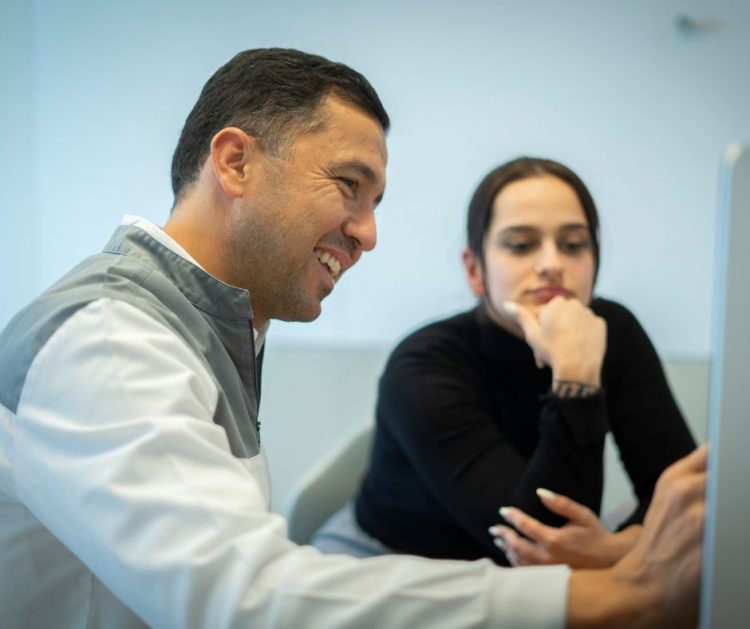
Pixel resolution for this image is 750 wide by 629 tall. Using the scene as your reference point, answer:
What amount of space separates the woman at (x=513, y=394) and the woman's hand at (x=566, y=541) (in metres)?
0.11

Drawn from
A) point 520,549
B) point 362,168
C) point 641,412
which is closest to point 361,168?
point 362,168

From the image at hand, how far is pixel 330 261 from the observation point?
0.90m

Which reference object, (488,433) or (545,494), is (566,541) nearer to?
(545,494)

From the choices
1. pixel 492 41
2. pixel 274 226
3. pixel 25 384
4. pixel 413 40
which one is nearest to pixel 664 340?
pixel 492 41

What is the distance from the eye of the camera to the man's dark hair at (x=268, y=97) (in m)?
0.86

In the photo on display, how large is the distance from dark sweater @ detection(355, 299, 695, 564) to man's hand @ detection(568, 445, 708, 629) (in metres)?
0.45

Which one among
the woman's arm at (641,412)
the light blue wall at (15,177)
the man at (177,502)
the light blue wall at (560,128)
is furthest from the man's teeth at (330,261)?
the woman's arm at (641,412)

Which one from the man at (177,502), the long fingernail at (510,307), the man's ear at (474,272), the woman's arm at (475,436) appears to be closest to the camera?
the man at (177,502)

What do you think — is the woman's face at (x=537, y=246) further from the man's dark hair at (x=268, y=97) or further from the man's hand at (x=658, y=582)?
the man's hand at (x=658, y=582)

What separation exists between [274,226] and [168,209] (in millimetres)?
135

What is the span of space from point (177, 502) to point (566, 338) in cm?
76

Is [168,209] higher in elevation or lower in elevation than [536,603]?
higher

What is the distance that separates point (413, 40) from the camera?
1.59 meters

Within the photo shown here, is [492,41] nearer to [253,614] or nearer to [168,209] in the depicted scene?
[168,209]
